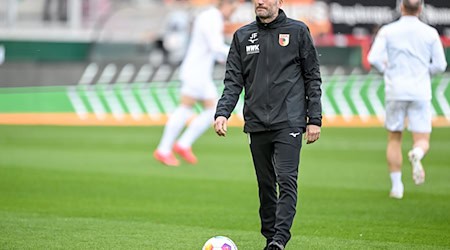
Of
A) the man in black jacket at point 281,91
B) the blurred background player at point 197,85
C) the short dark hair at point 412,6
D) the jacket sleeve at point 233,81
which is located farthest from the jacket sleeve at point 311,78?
the blurred background player at point 197,85

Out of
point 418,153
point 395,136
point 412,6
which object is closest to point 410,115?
point 395,136

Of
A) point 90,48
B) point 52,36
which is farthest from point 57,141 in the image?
point 52,36

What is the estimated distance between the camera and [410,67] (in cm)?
1231

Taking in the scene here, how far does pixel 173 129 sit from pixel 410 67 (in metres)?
5.12

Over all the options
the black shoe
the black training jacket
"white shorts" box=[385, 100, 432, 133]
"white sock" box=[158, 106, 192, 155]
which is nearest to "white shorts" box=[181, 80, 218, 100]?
"white sock" box=[158, 106, 192, 155]

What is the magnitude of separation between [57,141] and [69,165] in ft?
14.1

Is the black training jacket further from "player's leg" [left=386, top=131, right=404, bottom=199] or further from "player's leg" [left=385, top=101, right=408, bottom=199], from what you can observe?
"player's leg" [left=386, top=131, right=404, bottom=199]

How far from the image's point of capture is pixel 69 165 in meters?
16.4

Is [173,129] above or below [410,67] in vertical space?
below

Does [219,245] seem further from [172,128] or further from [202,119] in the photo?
[202,119]

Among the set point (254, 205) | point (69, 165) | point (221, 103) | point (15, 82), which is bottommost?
point (15, 82)

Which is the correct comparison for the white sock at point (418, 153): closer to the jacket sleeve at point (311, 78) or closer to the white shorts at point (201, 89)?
the jacket sleeve at point (311, 78)

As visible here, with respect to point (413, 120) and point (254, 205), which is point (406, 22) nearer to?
point (413, 120)

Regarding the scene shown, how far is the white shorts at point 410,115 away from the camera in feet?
40.9
